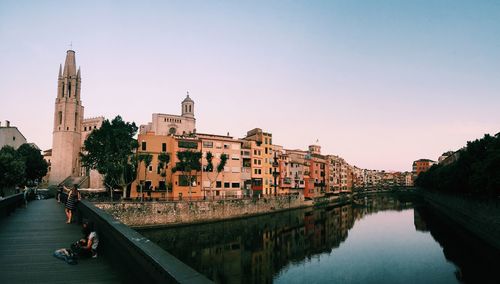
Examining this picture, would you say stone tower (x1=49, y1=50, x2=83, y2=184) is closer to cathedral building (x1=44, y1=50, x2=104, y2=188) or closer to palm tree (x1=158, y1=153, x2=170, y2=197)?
cathedral building (x1=44, y1=50, x2=104, y2=188)

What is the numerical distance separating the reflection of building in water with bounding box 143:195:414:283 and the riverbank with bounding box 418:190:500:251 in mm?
18493

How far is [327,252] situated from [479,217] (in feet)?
82.2

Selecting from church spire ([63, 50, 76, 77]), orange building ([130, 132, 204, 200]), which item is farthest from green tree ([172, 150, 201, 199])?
church spire ([63, 50, 76, 77])

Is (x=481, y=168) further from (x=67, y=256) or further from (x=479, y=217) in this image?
(x=67, y=256)

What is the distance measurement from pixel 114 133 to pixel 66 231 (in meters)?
42.4

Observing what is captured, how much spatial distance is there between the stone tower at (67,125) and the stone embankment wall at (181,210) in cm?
6380

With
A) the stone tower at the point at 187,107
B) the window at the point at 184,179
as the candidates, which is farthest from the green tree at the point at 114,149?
the stone tower at the point at 187,107

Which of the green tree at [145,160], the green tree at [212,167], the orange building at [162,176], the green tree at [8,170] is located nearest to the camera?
the green tree at [8,170]

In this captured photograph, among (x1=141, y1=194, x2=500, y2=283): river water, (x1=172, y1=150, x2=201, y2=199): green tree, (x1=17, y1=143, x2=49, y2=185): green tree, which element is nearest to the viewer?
(x1=141, y1=194, x2=500, y2=283): river water

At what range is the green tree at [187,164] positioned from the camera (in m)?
58.8

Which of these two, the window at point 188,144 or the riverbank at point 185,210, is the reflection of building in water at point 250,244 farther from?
the window at point 188,144

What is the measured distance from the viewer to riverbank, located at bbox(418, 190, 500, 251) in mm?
39875

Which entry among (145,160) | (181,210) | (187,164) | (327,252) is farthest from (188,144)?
(327,252)

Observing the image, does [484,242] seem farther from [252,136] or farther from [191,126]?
[191,126]
